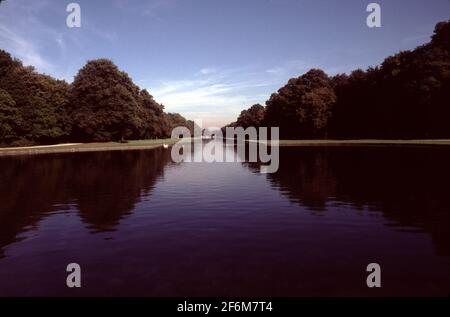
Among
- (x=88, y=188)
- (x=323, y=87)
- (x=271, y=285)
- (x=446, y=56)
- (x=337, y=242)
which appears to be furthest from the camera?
(x=323, y=87)

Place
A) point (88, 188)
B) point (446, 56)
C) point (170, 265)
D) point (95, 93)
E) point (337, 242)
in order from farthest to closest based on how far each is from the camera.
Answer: point (95, 93)
point (446, 56)
point (88, 188)
point (337, 242)
point (170, 265)

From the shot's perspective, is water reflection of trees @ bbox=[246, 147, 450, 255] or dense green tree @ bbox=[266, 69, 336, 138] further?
dense green tree @ bbox=[266, 69, 336, 138]

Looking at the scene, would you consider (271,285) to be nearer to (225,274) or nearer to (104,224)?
(225,274)

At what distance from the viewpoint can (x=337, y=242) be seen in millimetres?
11688

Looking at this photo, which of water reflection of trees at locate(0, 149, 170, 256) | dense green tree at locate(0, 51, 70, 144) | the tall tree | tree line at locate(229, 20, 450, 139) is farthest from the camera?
the tall tree

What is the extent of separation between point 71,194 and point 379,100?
84191mm

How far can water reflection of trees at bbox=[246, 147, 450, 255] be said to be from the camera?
14.4 metres

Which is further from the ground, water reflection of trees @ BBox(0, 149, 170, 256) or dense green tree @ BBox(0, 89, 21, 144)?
dense green tree @ BBox(0, 89, 21, 144)

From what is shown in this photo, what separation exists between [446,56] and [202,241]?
7977 cm

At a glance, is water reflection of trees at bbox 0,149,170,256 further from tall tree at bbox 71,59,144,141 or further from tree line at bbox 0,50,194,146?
tall tree at bbox 71,59,144,141

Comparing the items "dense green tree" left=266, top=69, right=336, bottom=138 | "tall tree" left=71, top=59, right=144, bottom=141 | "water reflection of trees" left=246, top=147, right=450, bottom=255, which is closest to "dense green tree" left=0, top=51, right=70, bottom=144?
"tall tree" left=71, top=59, right=144, bottom=141

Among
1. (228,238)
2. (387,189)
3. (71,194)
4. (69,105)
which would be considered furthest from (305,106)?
(228,238)

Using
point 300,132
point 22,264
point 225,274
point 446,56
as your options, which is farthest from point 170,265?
point 300,132

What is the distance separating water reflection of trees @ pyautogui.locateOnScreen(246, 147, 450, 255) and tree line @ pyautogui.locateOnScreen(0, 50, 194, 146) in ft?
212
